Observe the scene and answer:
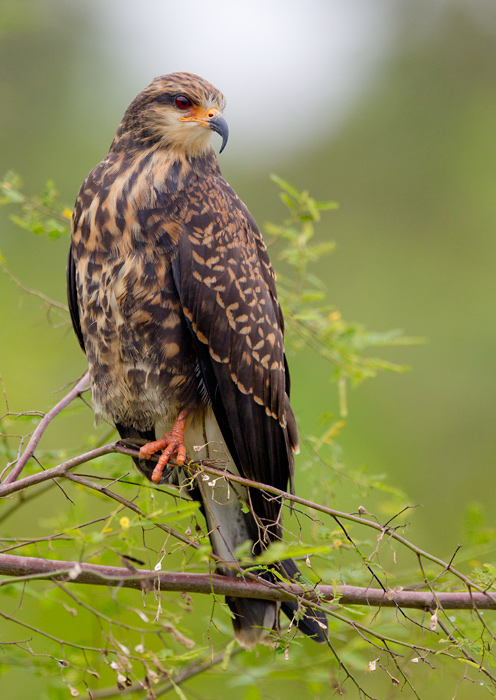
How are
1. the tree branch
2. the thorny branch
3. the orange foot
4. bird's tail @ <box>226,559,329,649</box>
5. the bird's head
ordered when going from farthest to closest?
1. the bird's head
2. bird's tail @ <box>226,559,329,649</box>
3. the orange foot
4. the tree branch
5. the thorny branch

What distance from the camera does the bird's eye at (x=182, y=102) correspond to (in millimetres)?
3252

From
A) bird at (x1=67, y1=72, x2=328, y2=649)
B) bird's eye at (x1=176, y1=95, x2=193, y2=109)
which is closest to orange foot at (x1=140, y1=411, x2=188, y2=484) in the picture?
bird at (x1=67, y1=72, x2=328, y2=649)

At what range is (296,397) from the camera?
591 cm

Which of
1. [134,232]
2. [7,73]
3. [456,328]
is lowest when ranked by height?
[456,328]

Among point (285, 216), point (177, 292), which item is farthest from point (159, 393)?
point (285, 216)

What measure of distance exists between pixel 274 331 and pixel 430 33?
10.2 metres

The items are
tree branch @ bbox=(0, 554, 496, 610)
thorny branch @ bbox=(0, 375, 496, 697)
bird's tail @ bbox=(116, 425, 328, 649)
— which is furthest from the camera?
bird's tail @ bbox=(116, 425, 328, 649)

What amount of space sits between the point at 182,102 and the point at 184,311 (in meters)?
0.94

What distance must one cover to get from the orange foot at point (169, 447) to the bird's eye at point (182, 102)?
1.25 meters

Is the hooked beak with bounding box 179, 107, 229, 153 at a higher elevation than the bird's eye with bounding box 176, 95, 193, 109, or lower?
lower

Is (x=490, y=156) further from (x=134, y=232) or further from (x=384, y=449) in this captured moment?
(x=134, y=232)

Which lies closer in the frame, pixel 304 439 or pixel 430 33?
pixel 304 439

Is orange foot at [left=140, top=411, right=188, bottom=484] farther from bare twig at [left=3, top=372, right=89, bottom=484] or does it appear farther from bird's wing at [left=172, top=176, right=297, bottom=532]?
bare twig at [left=3, top=372, right=89, bottom=484]

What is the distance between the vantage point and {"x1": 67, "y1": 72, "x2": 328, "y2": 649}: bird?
295 centimetres
